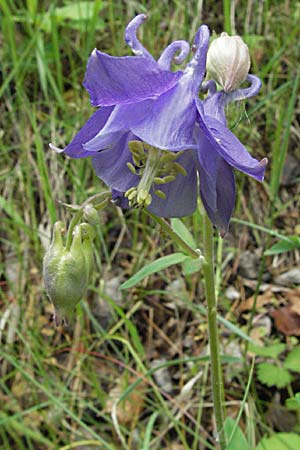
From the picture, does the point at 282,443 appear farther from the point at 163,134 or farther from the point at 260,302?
the point at 163,134

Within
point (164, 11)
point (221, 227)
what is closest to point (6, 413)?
point (221, 227)

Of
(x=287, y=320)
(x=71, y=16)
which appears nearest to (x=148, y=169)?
(x=287, y=320)

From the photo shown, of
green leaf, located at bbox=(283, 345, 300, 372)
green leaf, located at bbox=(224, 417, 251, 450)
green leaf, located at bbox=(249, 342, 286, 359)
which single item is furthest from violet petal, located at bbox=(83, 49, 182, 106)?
green leaf, located at bbox=(249, 342, 286, 359)

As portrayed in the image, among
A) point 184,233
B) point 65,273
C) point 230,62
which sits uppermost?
point 230,62

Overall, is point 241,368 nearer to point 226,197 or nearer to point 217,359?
point 217,359

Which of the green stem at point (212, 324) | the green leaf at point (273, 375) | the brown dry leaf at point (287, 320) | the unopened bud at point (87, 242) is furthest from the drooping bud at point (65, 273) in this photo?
the brown dry leaf at point (287, 320)

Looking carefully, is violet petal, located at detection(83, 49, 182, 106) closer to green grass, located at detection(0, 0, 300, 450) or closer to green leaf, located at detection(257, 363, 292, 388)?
green grass, located at detection(0, 0, 300, 450)
